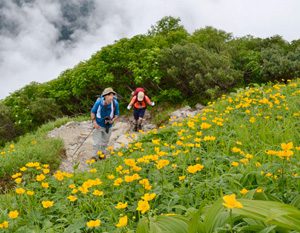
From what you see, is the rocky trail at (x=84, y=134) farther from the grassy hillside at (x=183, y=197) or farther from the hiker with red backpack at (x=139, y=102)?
the grassy hillside at (x=183, y=197)

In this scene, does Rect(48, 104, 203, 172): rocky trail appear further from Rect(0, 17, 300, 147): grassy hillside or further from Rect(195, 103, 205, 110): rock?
Rect(0, 17, 300, 147): grassy hillside

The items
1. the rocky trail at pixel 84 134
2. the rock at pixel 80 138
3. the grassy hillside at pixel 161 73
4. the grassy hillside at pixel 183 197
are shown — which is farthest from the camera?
the grassy hillside at pixel 161 73

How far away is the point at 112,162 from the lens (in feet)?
15.8

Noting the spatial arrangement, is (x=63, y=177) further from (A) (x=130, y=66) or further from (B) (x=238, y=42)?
(B) (x=238, y=42)

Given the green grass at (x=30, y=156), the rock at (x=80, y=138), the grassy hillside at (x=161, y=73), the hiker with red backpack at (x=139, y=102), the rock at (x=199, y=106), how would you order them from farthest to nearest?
the grassy hillside at (x=161, y=73) → the rock at (x=199, y=106) → the hiker with red backpack at (x=139, y=102) → the rock at (x=80, y=138) → the green grass at (x=30, y=156)

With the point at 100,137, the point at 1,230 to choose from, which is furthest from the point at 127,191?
the point at 100,137

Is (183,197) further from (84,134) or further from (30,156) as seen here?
(84,134)

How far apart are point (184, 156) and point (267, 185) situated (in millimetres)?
1297

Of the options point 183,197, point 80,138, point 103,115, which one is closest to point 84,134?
point 80,138

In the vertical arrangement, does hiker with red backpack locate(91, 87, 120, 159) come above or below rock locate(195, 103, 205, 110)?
above

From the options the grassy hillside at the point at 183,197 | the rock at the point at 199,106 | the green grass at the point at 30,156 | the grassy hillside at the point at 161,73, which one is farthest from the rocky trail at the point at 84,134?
the grassy hillside at the point at 183,197

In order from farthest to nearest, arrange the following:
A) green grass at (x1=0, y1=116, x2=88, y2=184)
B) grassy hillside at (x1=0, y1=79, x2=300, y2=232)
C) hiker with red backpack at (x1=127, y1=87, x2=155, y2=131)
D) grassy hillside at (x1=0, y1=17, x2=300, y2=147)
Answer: grassy hillside at (x1=0, y1=17, x2=300, y2=147), hiker with red backpack at (x1=127, y1=87, x2=155, y2=131), green grass at (x1=0, y1=116, x2=88, y2=184), grassy hillside at (x1=0, y1=79, x2=300, y2=232)

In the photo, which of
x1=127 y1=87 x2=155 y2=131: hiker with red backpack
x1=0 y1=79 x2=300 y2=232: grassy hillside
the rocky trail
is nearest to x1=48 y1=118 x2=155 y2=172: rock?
the rocky trail

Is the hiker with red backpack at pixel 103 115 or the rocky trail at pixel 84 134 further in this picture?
the rocky trail at pixel 84 134
